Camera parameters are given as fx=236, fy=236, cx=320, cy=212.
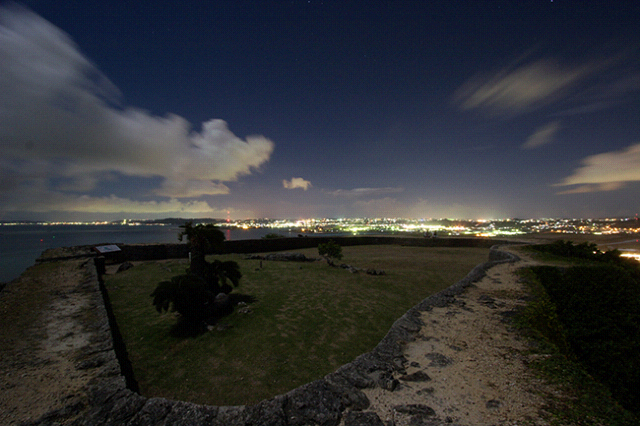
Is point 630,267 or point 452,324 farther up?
point 630,267

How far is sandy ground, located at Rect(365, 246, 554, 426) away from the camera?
2854mm

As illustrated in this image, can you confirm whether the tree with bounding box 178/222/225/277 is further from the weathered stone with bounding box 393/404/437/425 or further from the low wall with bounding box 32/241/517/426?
the weathered stone with bounding box 393/404/437/425

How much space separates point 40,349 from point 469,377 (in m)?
7.86

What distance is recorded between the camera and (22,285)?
338 inches

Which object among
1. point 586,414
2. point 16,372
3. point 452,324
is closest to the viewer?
point 586,414

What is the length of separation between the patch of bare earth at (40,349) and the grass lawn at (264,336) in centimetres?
116

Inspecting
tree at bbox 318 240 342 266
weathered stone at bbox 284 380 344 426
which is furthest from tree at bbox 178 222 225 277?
tree at bbox 318 240 342 266

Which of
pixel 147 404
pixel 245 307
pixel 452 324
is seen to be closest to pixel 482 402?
pixel 452 324

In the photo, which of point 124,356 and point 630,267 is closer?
point 124,356

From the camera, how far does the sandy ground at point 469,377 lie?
285cm

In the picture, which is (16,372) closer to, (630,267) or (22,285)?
(22,285)

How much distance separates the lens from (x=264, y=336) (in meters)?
6.39

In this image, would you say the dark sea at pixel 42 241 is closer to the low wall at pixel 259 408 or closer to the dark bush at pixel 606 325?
the low wall at pixel 259 408

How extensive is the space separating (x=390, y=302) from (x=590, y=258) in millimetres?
11139
